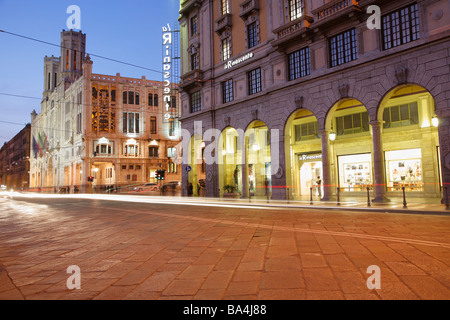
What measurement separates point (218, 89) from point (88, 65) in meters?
38.9

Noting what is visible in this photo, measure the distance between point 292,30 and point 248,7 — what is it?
5.81 m

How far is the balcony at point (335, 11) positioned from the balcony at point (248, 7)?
5977mm

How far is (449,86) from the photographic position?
15.3 meters

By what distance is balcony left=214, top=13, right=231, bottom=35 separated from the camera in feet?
91.1

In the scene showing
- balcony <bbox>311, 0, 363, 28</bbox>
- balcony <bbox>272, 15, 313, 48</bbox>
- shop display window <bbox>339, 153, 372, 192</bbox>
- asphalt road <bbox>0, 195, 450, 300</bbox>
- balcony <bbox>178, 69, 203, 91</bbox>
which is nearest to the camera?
asphalt road <bbox>0, 195, 450, 300</bbox>

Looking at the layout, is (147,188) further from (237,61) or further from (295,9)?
(295,9)

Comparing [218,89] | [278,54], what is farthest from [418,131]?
[218,89]

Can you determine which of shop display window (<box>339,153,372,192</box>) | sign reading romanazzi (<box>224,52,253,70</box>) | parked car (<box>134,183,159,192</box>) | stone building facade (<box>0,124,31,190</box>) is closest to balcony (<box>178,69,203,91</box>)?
sign reading romanazzi (<box>224,52,253,70</box>)

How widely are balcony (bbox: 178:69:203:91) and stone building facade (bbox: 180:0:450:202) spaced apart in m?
0.15

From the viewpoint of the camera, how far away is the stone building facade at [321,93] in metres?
17.0

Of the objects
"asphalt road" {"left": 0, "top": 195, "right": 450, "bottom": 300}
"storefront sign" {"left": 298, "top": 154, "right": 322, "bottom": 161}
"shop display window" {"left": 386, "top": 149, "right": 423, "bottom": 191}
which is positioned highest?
"storefront sign" {"left": 298, "top": 154, "right": 322, "bottom": 161}

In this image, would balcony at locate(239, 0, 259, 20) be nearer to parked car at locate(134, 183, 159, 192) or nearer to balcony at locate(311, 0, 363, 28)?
balcony at locate(311, 0, 363, 28)

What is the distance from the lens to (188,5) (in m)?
32.3

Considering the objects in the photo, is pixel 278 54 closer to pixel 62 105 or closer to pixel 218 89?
pixel 218 89
